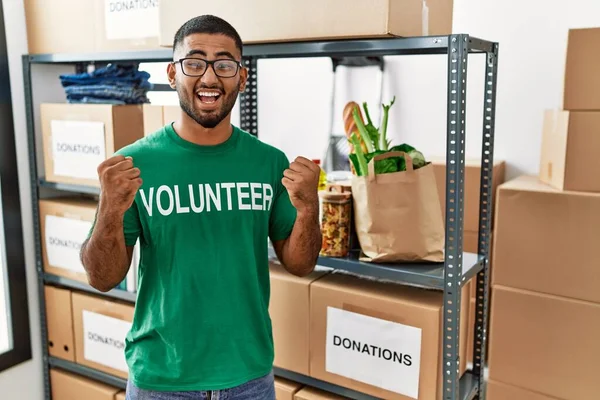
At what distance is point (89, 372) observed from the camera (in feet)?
7.75

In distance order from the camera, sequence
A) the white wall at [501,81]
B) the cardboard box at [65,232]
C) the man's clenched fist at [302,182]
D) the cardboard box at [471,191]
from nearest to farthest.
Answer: the man's clenched fist at [302,182] < the cardboard box at [65,232] < the cardboard box at [471,191] < the white wall at [501,81]

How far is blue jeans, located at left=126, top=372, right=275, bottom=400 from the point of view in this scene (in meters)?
1.36

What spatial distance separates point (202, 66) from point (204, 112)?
0.34 feet

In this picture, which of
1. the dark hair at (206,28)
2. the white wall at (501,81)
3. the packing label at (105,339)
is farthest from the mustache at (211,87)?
the white wall at (501,81)

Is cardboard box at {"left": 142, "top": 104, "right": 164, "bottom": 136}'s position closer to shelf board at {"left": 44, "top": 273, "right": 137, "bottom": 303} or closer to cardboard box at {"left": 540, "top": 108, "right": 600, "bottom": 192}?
shelf board at {"left": 44, "top": 273, "right": 137, "bottom": 303}

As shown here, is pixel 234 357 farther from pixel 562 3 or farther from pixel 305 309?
pixel 562 3

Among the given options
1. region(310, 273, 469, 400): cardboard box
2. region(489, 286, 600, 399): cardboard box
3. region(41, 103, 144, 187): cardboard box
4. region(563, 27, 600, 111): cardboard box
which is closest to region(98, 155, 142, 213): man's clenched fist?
region(310, 273, 469, 400): cardboard box

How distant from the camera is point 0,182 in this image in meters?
2.27

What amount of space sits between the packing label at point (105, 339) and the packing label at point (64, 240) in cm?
21

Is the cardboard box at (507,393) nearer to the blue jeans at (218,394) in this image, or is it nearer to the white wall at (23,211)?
the blue jeans at (218,394)

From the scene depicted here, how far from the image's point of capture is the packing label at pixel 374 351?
5.17 feet

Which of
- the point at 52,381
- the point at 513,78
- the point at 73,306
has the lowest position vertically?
the point at 52,381

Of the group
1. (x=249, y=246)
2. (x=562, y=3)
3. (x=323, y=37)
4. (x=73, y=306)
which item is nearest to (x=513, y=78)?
(x=562, y=3)

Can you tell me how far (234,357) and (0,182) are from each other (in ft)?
4.69
